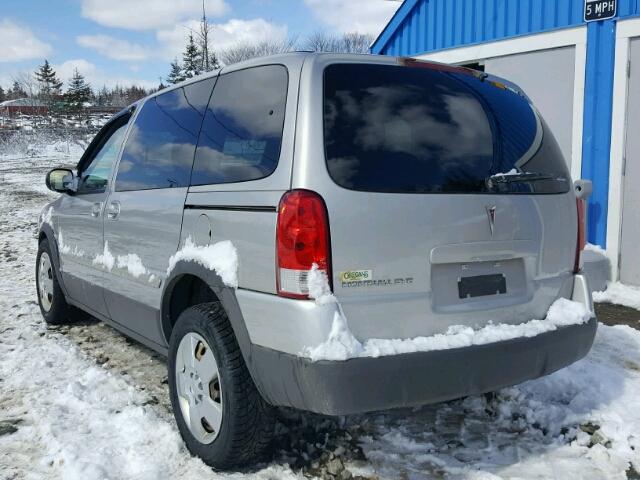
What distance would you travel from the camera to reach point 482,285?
265cm

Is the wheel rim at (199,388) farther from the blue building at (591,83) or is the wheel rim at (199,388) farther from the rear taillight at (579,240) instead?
the blue building at (591,83)

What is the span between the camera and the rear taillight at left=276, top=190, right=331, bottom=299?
232 centimetres

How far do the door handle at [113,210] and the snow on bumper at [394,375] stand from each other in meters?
1.82

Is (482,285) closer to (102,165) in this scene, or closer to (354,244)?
(354,244)

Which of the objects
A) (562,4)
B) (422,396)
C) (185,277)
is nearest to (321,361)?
(422,396)

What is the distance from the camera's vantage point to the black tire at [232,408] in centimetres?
263

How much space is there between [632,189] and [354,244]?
4.89m

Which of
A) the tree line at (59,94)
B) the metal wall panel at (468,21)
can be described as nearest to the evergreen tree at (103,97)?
the tree line at (59,94)

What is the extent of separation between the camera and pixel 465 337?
A: 2.52 metres

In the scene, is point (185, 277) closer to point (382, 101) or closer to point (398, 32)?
point (382, 101)

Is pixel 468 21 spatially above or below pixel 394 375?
above

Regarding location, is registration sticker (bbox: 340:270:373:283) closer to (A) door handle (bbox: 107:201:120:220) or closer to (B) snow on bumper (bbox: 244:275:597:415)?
(B) snow on bumper (bbox: 244:275:597:415)

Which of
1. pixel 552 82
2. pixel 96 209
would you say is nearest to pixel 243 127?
pixel 96 209

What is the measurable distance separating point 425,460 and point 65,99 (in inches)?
2326
